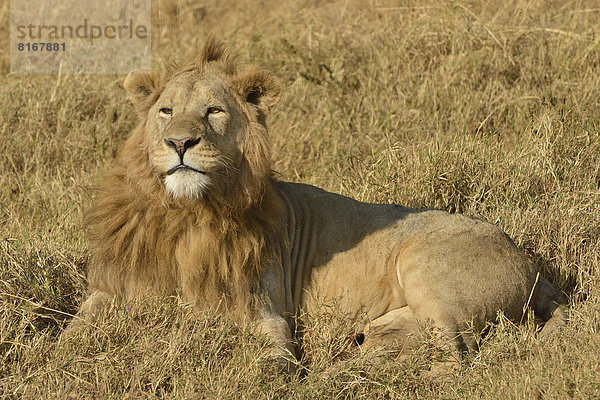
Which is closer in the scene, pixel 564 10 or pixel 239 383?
pixel 239 383

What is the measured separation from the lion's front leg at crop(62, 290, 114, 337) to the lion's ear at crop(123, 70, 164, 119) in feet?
3.09

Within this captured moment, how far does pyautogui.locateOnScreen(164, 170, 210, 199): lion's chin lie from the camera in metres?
4.03

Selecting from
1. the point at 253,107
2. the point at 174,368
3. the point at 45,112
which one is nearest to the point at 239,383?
the point at 174,368

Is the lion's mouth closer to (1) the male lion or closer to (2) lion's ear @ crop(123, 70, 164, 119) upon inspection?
(1) the male lion

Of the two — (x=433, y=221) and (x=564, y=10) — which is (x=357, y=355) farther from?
(x=564, y=10)

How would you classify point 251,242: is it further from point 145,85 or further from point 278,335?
point 145,85

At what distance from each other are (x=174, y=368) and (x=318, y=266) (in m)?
1.21

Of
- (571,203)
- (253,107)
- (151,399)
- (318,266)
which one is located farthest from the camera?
(571,203)

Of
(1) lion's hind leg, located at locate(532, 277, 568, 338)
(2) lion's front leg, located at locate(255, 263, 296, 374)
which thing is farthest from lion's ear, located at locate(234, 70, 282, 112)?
(1) lion's hind leg, located at locate(532, 277, 568, 338)

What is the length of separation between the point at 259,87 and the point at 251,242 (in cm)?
80

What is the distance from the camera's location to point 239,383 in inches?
150

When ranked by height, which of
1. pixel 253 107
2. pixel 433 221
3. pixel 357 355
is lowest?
pixel 357 355

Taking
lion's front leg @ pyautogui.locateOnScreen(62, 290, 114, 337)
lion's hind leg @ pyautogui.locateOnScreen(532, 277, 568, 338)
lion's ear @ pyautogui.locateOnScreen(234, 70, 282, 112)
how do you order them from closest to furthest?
lion's front leg @ pyautogui.locateOnScreen(62, 290, 114, 337)
lion's ear @ pyautogui.locateOnScreen(234, 70, 282, 112)
lion's hind leg @ pyautogui.locateOnScreen(532, 277, 568, 338)

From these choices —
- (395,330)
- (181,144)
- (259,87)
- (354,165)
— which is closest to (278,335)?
(395,330)
